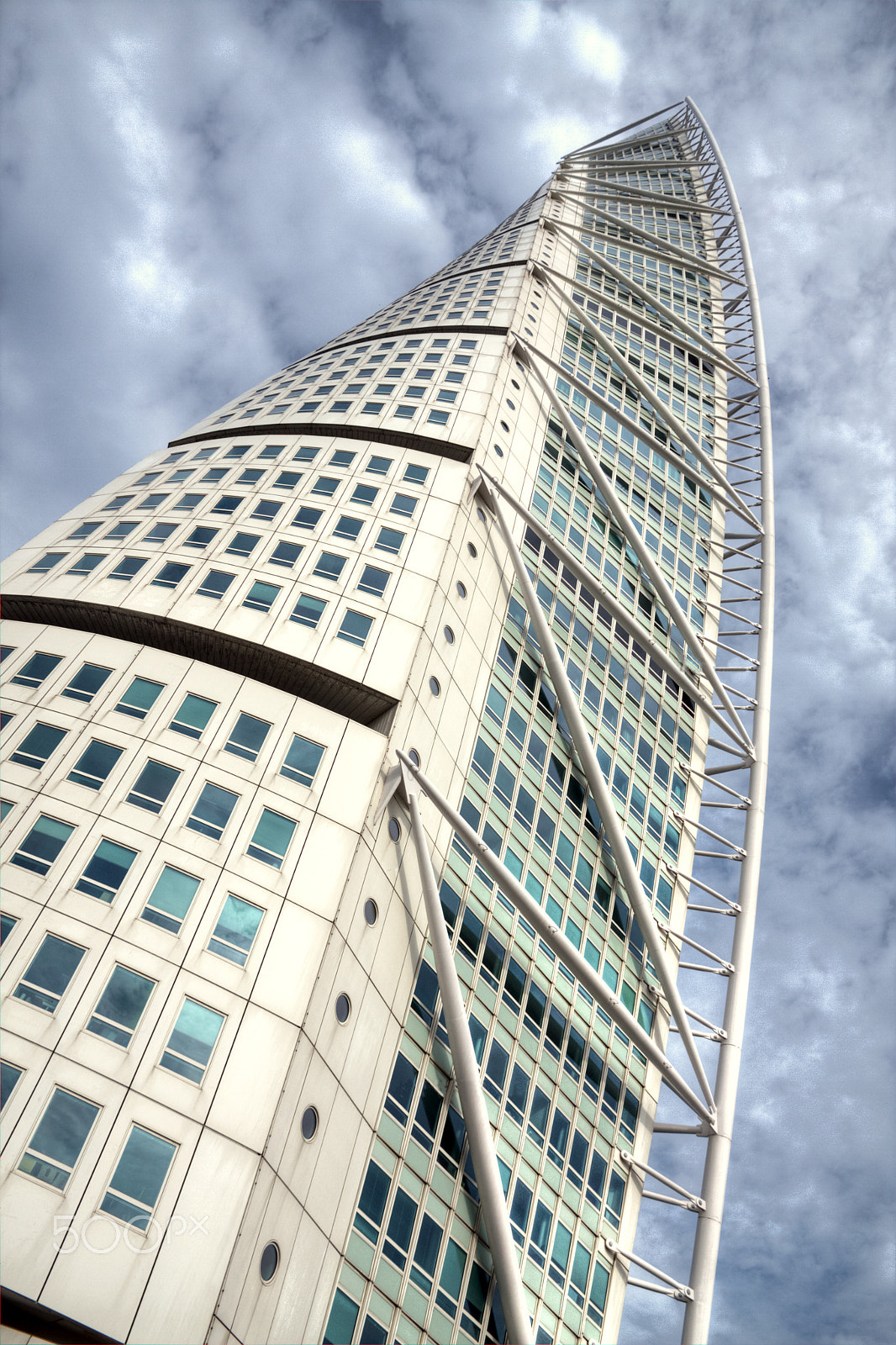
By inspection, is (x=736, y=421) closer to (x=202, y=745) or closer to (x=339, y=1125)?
(x=202, y=745)

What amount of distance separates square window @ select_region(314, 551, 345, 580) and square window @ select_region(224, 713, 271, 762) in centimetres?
711

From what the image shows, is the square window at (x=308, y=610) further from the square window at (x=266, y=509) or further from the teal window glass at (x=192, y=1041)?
the teal window glass at (x=192, y=1041)

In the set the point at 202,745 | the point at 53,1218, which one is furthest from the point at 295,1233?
the point at 202,745

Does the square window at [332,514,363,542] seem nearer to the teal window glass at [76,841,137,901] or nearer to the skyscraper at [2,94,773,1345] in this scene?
the skyscraper at [2,94,773,1345]

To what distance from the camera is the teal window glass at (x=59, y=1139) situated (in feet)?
64.7

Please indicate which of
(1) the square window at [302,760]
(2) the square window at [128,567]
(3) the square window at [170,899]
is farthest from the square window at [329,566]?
(3) the square window at [170,899]

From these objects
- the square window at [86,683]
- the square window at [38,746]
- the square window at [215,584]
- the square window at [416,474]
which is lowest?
the square window at [38,746]

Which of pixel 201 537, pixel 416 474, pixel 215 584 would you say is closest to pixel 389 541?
pixel 416 474

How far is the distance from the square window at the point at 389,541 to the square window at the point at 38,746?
12625 millimetres

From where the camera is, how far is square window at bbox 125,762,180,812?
26172mm

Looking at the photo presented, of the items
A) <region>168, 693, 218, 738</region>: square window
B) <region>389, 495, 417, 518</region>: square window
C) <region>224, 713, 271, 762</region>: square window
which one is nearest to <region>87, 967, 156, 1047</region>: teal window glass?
<region>224, 713, 271, 762</region>: square window

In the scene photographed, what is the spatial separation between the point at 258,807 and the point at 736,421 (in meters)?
55.3

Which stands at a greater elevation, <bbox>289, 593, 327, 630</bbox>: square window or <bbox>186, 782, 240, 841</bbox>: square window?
<bbox>289, 593, 327, 630</bbox>: square window

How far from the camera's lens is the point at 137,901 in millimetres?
24078
